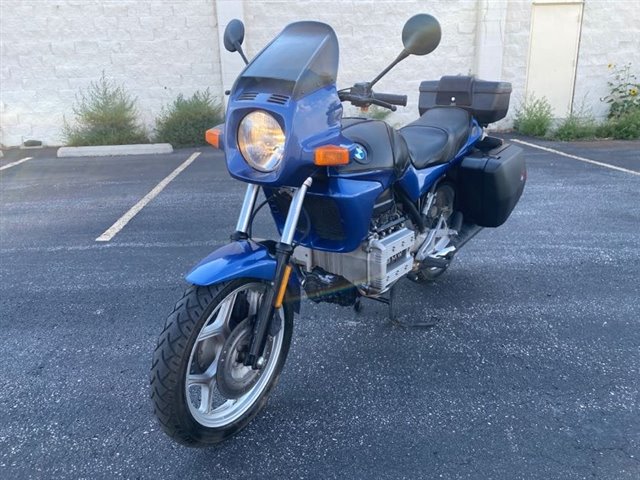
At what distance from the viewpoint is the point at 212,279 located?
7.04ft

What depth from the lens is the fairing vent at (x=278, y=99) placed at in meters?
2.13

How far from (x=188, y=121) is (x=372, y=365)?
7508 mm

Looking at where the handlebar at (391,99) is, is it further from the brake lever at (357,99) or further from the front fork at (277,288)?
the front fork at (277,288)

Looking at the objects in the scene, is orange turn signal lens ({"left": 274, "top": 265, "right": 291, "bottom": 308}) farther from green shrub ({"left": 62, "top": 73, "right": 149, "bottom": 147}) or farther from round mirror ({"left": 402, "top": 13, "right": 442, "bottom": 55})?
green shrub ({"left": 62, "top": 73, "right": 149, "bottom": 147})

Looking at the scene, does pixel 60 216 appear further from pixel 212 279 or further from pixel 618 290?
pixel 618 290

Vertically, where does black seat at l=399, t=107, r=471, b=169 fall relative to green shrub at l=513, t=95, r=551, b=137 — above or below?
above

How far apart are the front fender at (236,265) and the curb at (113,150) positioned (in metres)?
7.32

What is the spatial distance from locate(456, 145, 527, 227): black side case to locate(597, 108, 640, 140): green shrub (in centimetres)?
735

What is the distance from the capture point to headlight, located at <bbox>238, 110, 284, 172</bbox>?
2.18 metres

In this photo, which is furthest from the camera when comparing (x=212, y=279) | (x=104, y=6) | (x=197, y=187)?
(x=104, y=6)

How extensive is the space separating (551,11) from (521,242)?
7289mm

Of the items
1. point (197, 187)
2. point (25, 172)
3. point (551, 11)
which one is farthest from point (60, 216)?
point (551, 11)

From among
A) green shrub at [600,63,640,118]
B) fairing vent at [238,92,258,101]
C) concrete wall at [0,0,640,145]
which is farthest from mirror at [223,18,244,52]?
green shrub at [600,63,640,118]

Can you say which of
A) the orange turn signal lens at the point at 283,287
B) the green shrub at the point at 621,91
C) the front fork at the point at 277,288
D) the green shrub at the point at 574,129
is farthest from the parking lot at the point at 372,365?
the green shrub at the point at 621,91
